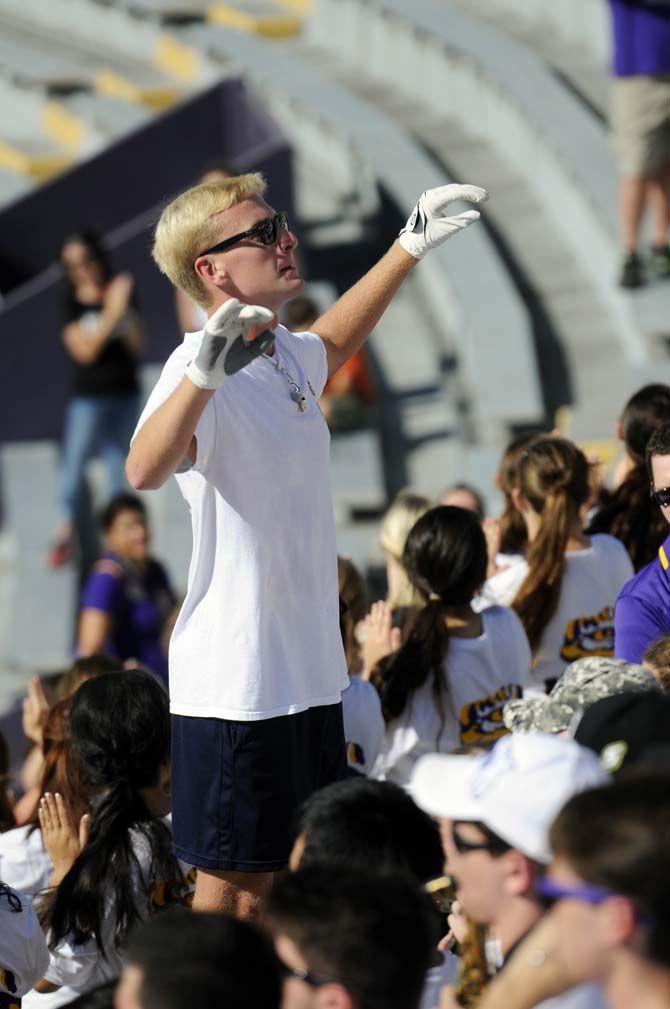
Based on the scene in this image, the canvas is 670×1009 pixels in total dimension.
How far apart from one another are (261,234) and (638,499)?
7.01 ft

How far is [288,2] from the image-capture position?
15336 millimetres

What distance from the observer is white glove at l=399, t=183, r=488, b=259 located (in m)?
3.74

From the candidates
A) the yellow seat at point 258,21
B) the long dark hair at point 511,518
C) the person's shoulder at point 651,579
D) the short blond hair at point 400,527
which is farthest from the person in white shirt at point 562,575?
the yellow seat at point 258,21

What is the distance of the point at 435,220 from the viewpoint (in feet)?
12.3

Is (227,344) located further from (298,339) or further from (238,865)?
(238,865)

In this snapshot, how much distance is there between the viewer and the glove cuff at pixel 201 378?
309cm

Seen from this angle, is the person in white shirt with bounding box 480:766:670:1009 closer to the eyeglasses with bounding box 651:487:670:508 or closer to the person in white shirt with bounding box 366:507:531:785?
the eyeglasses with bounding box 651:487:670:508

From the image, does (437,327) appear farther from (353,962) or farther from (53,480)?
(353,962)

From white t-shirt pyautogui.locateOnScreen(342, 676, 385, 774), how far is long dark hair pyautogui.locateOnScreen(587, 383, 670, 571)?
4.08 ft

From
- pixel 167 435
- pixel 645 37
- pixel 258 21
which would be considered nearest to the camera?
pixel 167 435

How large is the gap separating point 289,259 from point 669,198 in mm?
4901

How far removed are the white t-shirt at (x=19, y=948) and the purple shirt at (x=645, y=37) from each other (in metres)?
5.64

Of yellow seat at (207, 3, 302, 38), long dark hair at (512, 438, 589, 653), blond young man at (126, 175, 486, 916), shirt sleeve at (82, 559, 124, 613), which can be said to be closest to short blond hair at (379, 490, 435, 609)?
long dark hair at (512, 438, 589, 653)

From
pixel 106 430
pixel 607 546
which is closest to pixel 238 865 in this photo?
pixel 607 546
